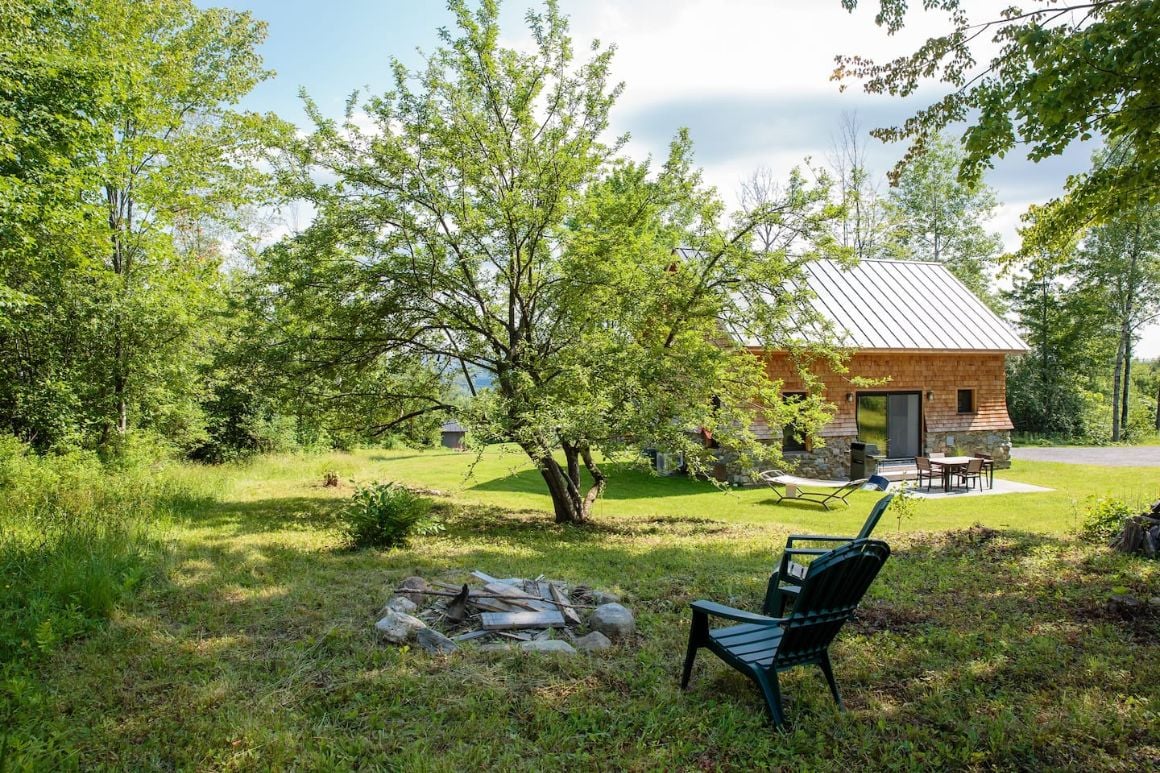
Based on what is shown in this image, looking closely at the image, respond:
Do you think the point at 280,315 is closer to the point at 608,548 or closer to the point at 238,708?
the point at 608,548

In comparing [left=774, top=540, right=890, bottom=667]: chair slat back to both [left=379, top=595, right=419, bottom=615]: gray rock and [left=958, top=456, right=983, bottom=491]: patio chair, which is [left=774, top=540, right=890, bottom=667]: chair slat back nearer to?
[left=379, top=595, right=419, bottom=615]: gray rock

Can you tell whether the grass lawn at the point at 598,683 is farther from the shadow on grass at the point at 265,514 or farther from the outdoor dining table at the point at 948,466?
the outdoor dining table at the point at 948,466

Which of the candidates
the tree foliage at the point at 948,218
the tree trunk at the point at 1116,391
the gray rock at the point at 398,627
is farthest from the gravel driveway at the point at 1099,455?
the gray rock at the point at 398,627

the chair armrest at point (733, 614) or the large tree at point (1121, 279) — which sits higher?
the large tree at point (1121, 279)

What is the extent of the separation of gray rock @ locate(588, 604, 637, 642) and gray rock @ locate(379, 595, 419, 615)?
4.57ft

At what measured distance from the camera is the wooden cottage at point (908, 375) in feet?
52.9

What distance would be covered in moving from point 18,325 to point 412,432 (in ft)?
19.8

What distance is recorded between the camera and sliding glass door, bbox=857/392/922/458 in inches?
664

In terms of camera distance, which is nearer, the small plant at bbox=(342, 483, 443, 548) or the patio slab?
the small plant at bbox=(342, 483, 443, 548)

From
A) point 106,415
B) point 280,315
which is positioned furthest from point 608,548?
point 106,415

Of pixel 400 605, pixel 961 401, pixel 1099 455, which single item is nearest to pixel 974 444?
pixel 961 401

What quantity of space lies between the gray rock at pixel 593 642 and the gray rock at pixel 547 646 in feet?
0.29

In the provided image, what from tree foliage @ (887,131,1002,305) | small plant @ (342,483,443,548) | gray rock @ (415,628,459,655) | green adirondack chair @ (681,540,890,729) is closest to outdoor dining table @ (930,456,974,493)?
small plant @ (342,483,443,548)

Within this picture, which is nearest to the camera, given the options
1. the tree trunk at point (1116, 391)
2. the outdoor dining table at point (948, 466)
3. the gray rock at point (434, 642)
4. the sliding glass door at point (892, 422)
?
the gray rock at point (434, 642)
